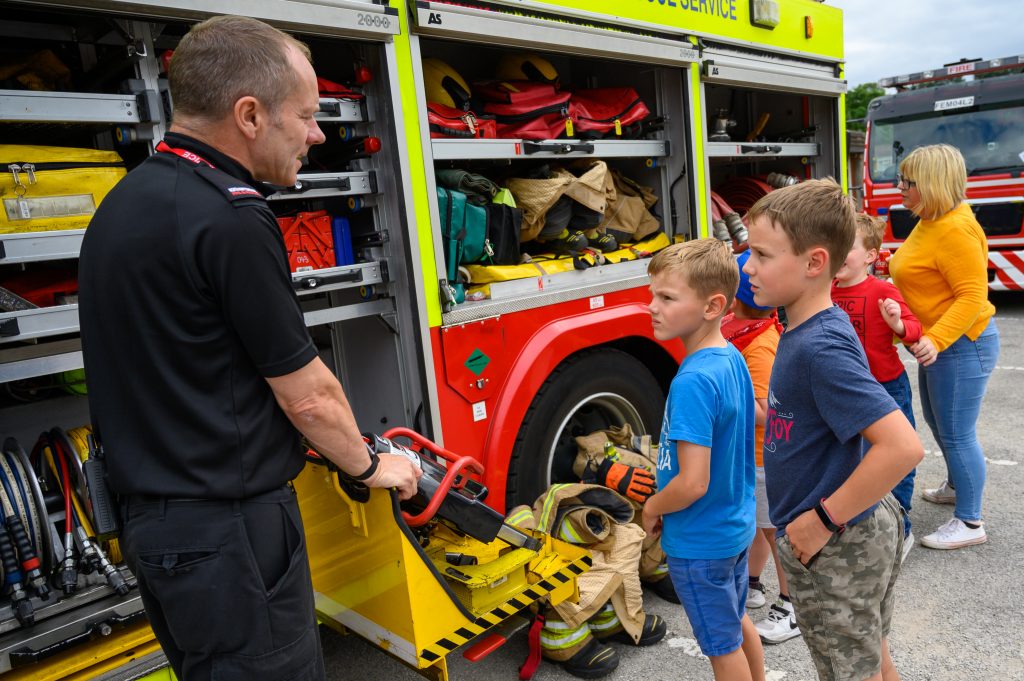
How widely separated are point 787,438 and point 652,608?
1.71 metres

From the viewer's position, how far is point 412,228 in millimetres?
2797

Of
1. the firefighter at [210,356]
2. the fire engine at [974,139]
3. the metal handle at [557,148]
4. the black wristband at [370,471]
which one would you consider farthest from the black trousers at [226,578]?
the fire engine at [974,139]

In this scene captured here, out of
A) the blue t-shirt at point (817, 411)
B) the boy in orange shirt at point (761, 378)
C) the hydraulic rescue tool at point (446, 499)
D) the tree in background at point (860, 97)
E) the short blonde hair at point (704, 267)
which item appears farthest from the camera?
the tree in background at point (860, 97)

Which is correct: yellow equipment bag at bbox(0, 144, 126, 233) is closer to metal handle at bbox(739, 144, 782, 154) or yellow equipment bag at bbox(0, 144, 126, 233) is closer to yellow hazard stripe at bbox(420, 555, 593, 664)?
yellow hazard stripe at bbox(420, 555, 593, 664)

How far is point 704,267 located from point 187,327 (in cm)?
131

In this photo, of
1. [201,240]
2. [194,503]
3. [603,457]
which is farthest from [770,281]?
[603,457]

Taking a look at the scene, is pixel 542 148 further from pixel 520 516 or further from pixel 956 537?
pixel 956 537

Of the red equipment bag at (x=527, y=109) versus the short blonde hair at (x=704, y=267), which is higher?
the red equipment bag at (x=527, y=109)

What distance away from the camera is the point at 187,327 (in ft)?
5.01

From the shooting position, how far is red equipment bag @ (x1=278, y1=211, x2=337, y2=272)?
2.75m

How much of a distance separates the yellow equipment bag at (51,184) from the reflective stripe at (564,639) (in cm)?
207

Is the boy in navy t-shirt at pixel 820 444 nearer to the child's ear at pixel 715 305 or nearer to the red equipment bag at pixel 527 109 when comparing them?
the child's ear at pixel 715 305

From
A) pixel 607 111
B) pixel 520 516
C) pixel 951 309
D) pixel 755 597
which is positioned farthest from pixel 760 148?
pixel 520 516

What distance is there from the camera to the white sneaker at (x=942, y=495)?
4.05 m
